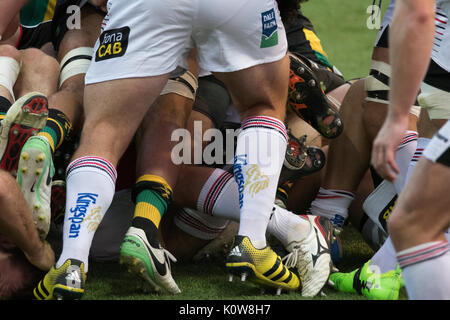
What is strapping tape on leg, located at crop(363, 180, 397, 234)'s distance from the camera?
2777mm

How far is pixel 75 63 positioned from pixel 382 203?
1272mm

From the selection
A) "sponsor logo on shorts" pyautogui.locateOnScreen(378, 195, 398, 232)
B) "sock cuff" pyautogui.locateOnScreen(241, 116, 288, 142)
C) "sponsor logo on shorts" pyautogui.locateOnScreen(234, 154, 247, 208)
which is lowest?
"sponsor logo on shorts" pyautogui.locateOnScreen(378, 195, 398, 232)

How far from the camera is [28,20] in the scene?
3414 millimetres

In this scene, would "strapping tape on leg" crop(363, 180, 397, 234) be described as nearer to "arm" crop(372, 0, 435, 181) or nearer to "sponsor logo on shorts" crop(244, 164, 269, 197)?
"sponsor logo on shorts" crop(244, 164, 269, 197)

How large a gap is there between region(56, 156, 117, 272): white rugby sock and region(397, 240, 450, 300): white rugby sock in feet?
3.12

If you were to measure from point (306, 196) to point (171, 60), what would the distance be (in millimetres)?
1021

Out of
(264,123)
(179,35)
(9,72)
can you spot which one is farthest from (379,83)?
(9,72)

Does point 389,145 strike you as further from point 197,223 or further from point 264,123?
point 197,223

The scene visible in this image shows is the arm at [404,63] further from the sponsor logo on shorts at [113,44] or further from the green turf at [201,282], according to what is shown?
the sponsor logo on shorts at [113,44]

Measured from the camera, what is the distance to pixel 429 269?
178 centimetres

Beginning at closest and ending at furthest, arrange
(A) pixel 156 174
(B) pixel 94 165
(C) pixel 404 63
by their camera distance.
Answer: (C) pixel 404 63
(B) pixel 94 165
(A) pixel 156 174

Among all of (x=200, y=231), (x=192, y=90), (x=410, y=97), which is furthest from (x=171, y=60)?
(x=410, y=97)

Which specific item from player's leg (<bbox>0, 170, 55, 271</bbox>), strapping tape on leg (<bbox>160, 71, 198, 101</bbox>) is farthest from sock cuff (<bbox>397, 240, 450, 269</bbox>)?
strapping tape on leg (<bbox>160, 71, 198, 101</bbox>)
